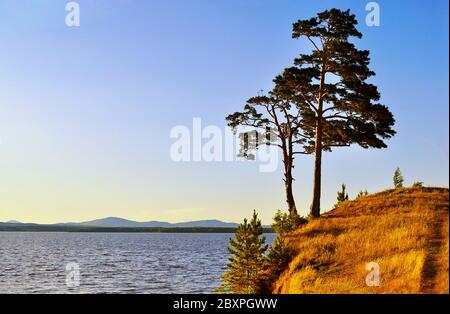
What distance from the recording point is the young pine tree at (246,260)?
80.7 feet

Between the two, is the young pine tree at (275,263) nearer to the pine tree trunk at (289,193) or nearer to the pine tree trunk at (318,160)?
the pine tree trunk at (318,160)

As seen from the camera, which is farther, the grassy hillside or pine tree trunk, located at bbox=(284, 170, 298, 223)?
pine tree trunk, located at bbox=(284, 170, 298, 223)

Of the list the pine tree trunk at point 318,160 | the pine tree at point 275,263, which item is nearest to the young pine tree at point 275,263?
the pine tree at point 275,263

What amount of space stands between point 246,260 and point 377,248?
19.6ft

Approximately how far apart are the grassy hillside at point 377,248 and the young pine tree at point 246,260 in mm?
1683

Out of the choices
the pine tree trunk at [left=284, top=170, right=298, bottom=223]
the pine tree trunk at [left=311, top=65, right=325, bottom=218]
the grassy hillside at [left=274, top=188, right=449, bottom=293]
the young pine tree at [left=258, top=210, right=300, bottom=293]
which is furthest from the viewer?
the pine tree trunk at [left=284, top=170, right=298, bottom=223]

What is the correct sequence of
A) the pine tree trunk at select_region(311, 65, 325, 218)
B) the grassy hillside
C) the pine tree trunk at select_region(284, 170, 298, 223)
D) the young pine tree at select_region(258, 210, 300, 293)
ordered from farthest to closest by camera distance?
the pine tree trunk at select_region(284, 170, 298, 223) < the pine tree trunk at select_region(311, 65, 325, 218) < the young pine tree at select_region(258, 210, 300, 293) < the grassy hillside

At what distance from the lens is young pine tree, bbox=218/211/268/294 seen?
24.6 m

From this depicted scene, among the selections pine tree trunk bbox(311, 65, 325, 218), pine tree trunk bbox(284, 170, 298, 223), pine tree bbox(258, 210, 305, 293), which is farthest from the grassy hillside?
pine tree trunk bbox(284, 170, 298, 223)

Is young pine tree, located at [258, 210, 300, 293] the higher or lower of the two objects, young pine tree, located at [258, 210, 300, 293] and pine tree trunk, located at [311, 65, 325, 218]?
the lower

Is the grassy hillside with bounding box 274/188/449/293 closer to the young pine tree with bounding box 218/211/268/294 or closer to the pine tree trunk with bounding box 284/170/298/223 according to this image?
the young pine tree with bounding box 218/211/268/294

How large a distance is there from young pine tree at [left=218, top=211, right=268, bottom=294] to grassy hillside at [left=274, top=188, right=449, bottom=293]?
5.52 feet

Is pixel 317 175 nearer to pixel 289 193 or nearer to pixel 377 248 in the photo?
pixel 289 193
